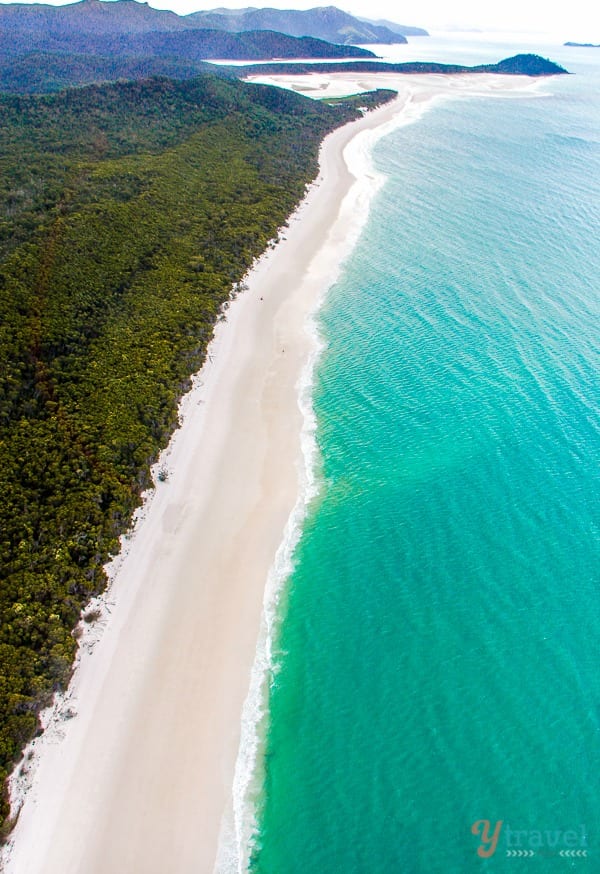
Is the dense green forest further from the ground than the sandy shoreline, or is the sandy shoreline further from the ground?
the dense green forest

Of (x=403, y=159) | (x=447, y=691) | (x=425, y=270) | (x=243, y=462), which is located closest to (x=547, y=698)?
(x=447, y=691)

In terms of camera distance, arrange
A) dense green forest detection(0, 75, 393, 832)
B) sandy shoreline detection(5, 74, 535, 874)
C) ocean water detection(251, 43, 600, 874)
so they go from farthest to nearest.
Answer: dense green forest detection(0, 75, 393, 832) < ocean water detection(251, 43, 600, 874) < sandy shoreline detection(5, 74, 535, 874)

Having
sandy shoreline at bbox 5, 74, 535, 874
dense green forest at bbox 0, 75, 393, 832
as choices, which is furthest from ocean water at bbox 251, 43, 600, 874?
dense green forest at bbox 0, 75, 393, 832

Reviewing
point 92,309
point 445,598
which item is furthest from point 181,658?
point 92,309

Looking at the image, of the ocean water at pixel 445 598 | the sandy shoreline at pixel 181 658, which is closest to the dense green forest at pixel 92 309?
the sandy shoreline at pixel 181 658

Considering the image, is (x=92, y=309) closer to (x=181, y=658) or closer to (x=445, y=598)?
(x=181, y=658)

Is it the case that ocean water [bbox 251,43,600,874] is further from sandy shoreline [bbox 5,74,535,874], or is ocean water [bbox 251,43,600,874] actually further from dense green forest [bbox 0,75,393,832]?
dense green forest [bbox 0,75,393,832]
